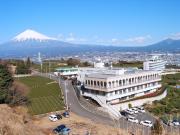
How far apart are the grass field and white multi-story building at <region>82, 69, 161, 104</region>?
494 cm

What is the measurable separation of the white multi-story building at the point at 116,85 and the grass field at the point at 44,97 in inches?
194

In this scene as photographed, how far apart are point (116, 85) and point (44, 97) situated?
10.6 m

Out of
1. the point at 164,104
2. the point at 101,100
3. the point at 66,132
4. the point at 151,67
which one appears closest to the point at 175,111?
the point at 164,104

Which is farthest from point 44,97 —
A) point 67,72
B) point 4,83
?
point 67,72

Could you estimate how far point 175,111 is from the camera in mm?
41031

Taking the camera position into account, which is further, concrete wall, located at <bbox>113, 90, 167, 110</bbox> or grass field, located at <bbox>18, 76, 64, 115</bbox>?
concrete wall, located at <bbox>113, 90, 167, 110</bbox>

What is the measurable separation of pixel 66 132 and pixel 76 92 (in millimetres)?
17616

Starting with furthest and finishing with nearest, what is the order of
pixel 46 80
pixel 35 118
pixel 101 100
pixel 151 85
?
pixel 46 80 → pixel 151 85 → pixel 101 100 → pixel 35 118

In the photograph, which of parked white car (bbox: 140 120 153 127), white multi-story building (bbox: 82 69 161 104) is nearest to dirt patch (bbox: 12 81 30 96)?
white multi-story building (bbox: 82 69 161 104)

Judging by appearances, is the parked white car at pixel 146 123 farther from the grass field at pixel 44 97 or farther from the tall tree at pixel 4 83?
the tall tree at pixel 4 83

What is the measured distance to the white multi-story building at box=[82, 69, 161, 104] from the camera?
132 feet

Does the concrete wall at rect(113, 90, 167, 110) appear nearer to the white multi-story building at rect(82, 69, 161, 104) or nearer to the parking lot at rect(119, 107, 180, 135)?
the white multi-story building at rect(82, 69, 161, 104)

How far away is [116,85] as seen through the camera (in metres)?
40.9

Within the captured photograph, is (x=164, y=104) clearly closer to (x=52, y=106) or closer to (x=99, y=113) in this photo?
(x=99, y=113)
